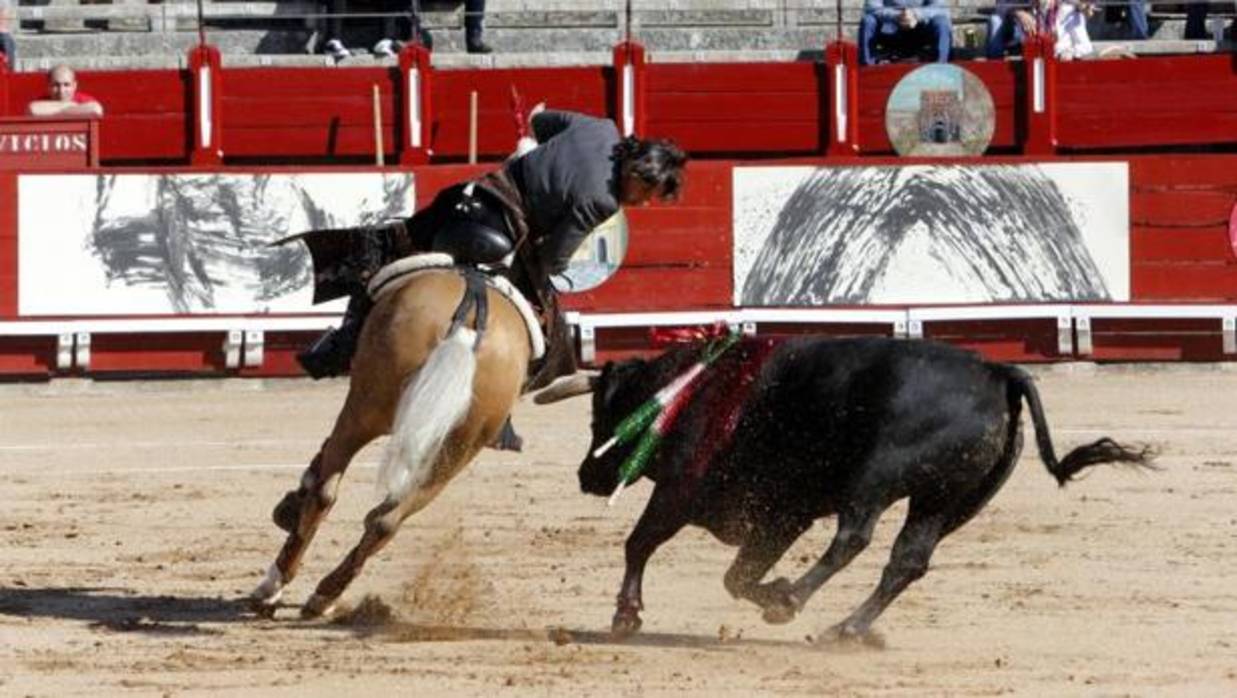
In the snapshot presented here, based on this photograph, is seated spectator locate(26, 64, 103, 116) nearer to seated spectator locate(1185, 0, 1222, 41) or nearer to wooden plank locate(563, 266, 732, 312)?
wooden plank locate(563, 266, 732, 312)

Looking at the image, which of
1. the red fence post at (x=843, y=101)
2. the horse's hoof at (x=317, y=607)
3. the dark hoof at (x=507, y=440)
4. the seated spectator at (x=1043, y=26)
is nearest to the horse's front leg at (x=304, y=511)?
the horse's hoof at (x=317, y=607)

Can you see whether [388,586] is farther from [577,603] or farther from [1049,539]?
[1049,539]

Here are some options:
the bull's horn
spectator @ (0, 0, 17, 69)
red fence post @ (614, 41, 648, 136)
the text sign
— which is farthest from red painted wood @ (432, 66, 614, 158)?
the bull's horn

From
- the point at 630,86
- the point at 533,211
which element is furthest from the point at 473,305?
the point at 630,86

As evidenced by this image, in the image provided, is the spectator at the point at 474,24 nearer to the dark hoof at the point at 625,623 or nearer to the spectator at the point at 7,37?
the spectator at the point at 7,37

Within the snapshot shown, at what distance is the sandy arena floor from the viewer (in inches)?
285

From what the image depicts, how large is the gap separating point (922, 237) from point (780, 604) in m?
8.57

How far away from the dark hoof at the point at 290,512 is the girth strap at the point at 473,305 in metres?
0.80

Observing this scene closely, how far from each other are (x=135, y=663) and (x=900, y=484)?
199cm

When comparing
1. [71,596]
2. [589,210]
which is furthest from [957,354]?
[71,596]

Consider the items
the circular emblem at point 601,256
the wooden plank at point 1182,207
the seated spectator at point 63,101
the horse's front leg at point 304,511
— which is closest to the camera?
the horse's front leg at point 304,511

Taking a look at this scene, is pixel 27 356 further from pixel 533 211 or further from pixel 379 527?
pixel 379 527

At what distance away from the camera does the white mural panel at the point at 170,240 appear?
15.5m

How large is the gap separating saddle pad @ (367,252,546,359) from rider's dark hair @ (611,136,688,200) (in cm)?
48
